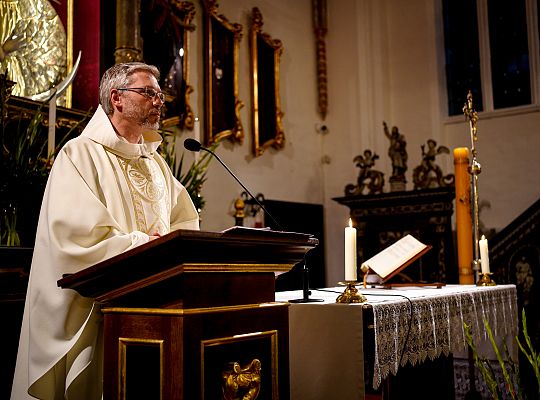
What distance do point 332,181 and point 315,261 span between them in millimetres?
1241

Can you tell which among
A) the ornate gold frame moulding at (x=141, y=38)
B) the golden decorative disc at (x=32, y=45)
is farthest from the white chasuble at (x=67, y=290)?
the ornate gold frame moulding at (x=141, y=38)

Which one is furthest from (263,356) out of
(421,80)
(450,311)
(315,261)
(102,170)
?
(421,80)

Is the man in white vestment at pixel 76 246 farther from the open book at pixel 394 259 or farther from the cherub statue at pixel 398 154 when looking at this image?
the cherub statue at pixel 398 154

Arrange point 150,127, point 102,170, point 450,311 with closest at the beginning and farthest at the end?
point 102,170 < point 150,127 < point 450,311

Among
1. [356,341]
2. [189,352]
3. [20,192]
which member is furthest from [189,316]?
[20,192]

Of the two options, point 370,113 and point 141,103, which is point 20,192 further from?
point 370,113

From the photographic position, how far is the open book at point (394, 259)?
378cm

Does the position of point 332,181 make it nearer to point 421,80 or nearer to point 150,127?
point 421,80

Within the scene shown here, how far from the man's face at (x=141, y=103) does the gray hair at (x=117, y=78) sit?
0.02 m

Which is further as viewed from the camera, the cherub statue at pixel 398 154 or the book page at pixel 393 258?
the cherub statue at pixel 398 154

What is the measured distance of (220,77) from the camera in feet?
25.0

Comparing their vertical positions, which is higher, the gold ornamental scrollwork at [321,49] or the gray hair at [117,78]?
the gold ornamental scrollwork at [321,49]

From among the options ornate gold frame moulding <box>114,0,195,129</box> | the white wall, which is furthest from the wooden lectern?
the white wall

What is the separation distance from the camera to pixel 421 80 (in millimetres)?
9328
